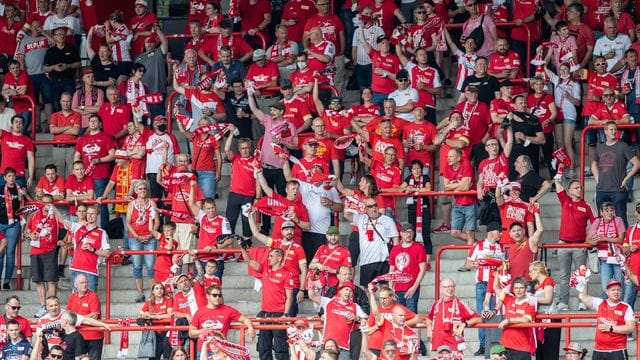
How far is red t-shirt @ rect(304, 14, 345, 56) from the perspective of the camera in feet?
96.9

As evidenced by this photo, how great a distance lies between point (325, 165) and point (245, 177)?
45.2 inches

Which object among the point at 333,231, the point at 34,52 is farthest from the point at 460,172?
the point at 34,52

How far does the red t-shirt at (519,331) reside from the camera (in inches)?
881

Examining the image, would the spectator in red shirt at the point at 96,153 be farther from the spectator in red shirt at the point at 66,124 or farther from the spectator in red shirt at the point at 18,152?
the spectator in red shirt at the point at 18,152

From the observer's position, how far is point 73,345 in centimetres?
2336

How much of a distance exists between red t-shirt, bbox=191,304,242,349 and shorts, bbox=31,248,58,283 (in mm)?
3624

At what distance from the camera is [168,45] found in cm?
3064

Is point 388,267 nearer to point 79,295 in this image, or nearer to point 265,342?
point 265,342

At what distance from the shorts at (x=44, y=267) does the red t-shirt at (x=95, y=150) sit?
6.40 ft

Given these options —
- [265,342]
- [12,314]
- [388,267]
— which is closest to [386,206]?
[388,267]

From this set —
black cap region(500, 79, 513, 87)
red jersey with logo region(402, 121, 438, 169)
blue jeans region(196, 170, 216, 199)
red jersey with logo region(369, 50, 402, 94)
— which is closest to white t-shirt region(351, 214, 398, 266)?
red jersey with logo region(402, 121, 438, 169)

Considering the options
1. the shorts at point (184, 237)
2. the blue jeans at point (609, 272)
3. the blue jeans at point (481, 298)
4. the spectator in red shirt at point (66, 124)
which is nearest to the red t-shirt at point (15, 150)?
the spectator in red shirt at point (66, 124)

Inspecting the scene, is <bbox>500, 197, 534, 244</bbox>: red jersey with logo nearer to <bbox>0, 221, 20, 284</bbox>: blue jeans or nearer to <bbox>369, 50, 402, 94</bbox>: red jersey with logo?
<bbox>369, 50, 402, 94</bbox>: red jersey with logo

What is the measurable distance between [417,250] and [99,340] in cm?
427
